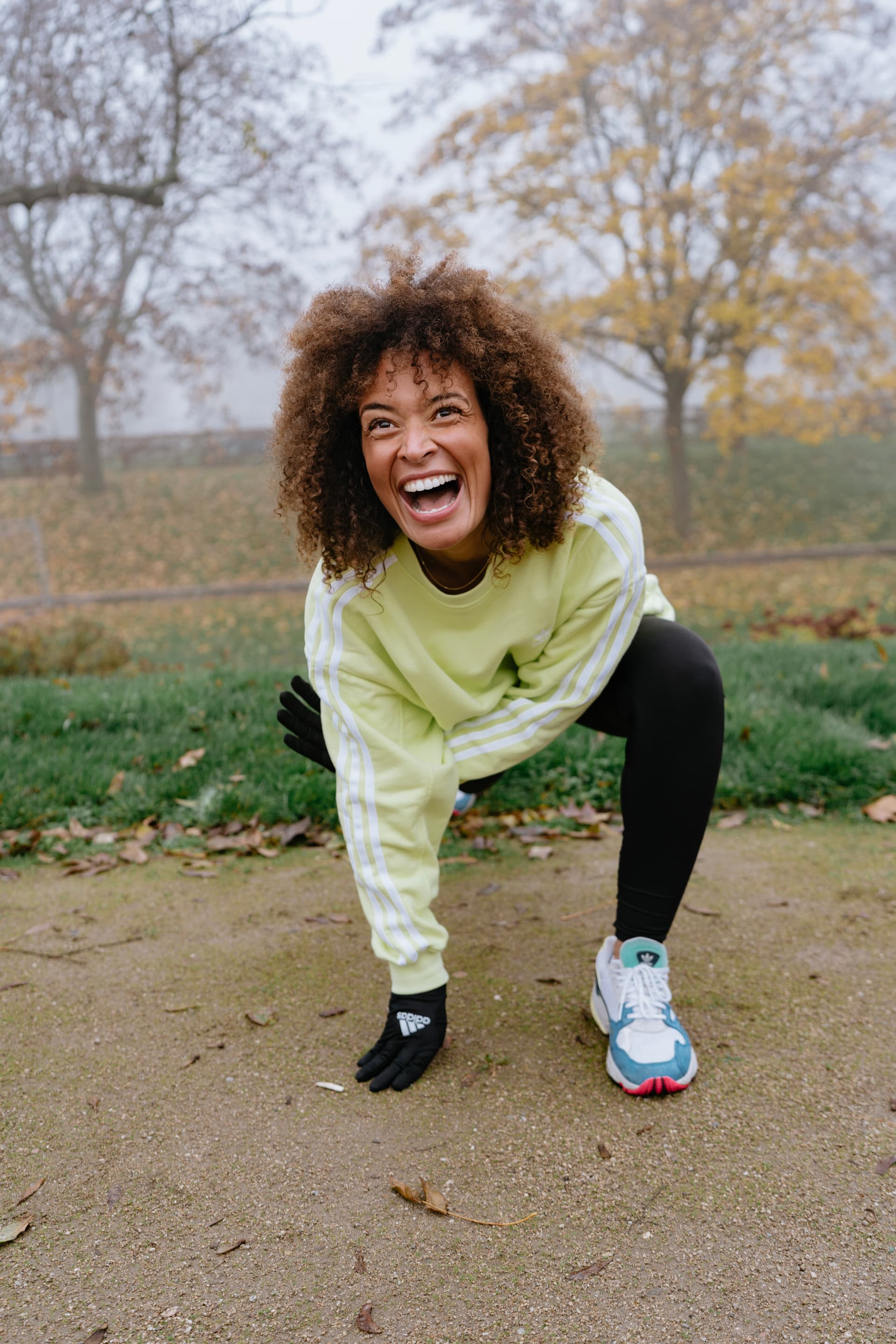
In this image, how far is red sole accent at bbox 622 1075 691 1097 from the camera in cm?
196

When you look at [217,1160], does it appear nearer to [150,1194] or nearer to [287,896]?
[150,1194]

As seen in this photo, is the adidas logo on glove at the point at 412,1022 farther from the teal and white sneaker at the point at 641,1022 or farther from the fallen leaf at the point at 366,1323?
the fallen leaf at the point at 366,1323

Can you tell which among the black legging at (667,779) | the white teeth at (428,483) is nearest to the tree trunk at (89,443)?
the white teeth at (428,483)

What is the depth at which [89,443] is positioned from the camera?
20531 millimetres

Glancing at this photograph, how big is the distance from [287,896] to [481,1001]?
821 mm

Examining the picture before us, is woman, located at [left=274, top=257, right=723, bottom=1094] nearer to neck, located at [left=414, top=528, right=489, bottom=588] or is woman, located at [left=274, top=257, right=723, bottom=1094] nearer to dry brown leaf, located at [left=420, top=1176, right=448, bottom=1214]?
neck, located at [left=414, top=528, right=489, bottom=588]

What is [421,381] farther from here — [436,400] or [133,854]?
[133,854]

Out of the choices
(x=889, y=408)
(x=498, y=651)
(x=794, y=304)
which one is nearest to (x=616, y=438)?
(x=889, y=408)

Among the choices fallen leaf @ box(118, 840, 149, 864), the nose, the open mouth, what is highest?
the nose

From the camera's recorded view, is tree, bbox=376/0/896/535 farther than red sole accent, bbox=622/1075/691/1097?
Yes

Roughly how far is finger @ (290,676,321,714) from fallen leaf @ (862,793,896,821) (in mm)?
1972

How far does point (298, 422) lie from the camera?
2133mm

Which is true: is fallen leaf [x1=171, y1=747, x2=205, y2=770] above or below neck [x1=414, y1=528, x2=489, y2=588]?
below

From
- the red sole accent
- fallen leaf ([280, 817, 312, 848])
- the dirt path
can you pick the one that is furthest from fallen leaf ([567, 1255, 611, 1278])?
fallen leaf ([280, 817, 312, 848])
